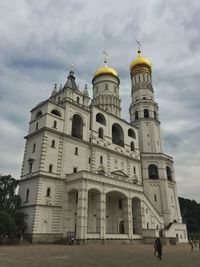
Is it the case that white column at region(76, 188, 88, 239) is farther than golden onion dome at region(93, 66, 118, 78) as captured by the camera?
No

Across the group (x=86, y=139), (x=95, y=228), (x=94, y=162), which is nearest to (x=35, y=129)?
(x=86, y=139)

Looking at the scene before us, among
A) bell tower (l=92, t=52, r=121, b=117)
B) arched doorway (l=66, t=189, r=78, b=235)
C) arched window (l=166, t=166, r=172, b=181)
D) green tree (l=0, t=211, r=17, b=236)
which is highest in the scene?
bell tower (l=92, t=52, r=121, b=117)

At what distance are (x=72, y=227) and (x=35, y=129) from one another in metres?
14.5

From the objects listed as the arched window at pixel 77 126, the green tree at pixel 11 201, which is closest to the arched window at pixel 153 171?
the arched window at pixel 77 126

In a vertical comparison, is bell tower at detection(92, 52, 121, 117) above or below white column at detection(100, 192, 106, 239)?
above

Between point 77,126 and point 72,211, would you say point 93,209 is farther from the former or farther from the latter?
point 77,126

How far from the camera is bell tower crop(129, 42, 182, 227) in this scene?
45.7 meters

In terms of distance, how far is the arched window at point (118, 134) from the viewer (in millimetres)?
46844

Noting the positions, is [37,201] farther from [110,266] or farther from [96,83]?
[96,83]

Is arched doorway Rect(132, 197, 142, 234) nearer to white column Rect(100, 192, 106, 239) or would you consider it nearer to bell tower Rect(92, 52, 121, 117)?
white column Rect(100, 192, 106, 239)

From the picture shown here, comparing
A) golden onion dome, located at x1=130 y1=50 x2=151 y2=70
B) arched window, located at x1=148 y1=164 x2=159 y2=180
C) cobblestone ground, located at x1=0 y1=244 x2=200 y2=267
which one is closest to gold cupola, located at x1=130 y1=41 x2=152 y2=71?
golden onion dome, located at x1=130 y1=50 x2=151 y2=70

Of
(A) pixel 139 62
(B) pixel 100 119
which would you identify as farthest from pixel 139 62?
(B) pixel 100 119

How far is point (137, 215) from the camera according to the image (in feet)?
127

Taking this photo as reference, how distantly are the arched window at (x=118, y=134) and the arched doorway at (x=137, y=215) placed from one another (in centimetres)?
1136
